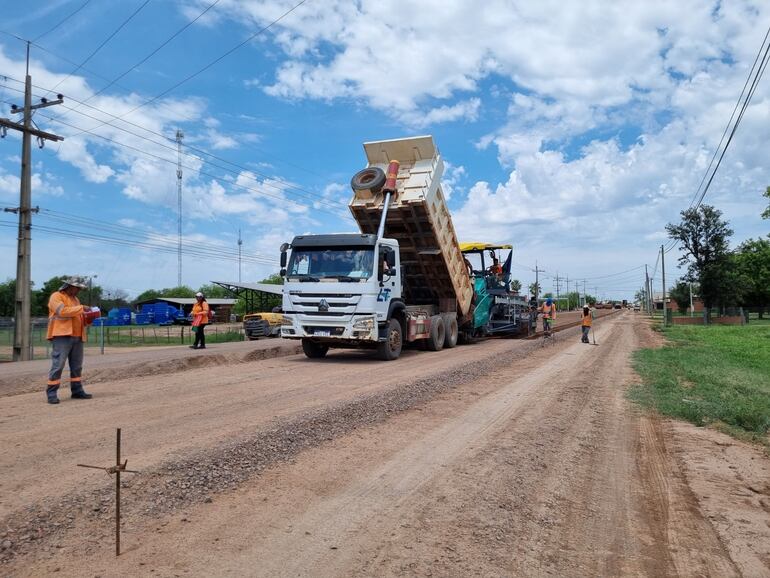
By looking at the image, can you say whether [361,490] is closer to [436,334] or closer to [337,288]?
[337,288]

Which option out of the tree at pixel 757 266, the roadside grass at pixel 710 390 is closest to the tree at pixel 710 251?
the tree at pixel 757 266

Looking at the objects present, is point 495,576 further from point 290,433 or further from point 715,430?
point 715,430

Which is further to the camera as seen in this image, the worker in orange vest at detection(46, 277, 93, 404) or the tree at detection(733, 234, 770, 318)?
the tree at detection(733, 234, 770, 318)

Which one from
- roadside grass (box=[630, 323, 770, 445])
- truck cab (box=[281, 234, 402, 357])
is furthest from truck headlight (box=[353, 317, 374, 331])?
roadside grass (box=[630, 323, 770, 445])

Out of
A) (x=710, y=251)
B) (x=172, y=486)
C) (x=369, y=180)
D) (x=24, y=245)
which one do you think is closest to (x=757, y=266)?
(x=710, y=251)

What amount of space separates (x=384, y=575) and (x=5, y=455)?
12.9 feet

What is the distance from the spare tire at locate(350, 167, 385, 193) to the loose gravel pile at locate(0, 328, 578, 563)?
27.4 ft

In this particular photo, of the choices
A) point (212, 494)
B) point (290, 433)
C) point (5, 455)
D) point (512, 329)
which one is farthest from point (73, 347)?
point (512, 329)

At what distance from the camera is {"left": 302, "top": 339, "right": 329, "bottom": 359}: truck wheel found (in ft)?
47.1

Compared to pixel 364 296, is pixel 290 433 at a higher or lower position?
lower

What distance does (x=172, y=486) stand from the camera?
174 inches

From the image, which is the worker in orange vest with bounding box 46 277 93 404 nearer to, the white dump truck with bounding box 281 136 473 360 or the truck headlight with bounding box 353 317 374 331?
the white dump truck with bounding box 281 136 473 360

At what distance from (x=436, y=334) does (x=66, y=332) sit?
34.3ft

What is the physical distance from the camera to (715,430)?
23.3 ft
